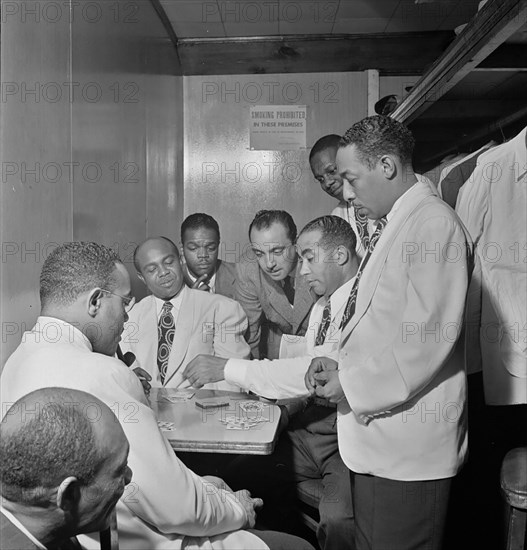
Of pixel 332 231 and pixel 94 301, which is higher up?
pixel 332 231

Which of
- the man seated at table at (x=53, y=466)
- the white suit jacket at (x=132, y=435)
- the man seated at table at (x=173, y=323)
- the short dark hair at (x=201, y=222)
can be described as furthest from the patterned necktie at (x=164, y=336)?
the man seated at table at (x=53, y=466)

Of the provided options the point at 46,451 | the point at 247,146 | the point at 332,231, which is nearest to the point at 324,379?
the point at 332,231

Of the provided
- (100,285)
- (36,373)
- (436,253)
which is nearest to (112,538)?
(36,373)

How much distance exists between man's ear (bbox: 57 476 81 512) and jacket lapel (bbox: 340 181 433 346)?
0.62 metres

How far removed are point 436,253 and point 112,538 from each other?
28.2 inches

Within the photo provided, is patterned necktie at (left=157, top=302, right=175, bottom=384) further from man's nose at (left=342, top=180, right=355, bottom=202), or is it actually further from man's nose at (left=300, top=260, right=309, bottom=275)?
man's nose at (left=342, top=180, right=355, bottom=202)

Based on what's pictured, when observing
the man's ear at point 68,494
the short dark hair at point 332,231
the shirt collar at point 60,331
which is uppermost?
the short dark hair at point 332,231

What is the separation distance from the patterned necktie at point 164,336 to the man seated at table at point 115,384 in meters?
0.33

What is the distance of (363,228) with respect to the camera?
1.26m

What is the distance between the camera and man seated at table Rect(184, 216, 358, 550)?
129cm

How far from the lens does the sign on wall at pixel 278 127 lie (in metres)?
1.30

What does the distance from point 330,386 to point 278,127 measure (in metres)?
0.61

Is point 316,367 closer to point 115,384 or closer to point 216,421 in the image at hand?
point 216,421

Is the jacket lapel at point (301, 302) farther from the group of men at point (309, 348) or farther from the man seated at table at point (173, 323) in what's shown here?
the man seated at table at point (173, 323)
